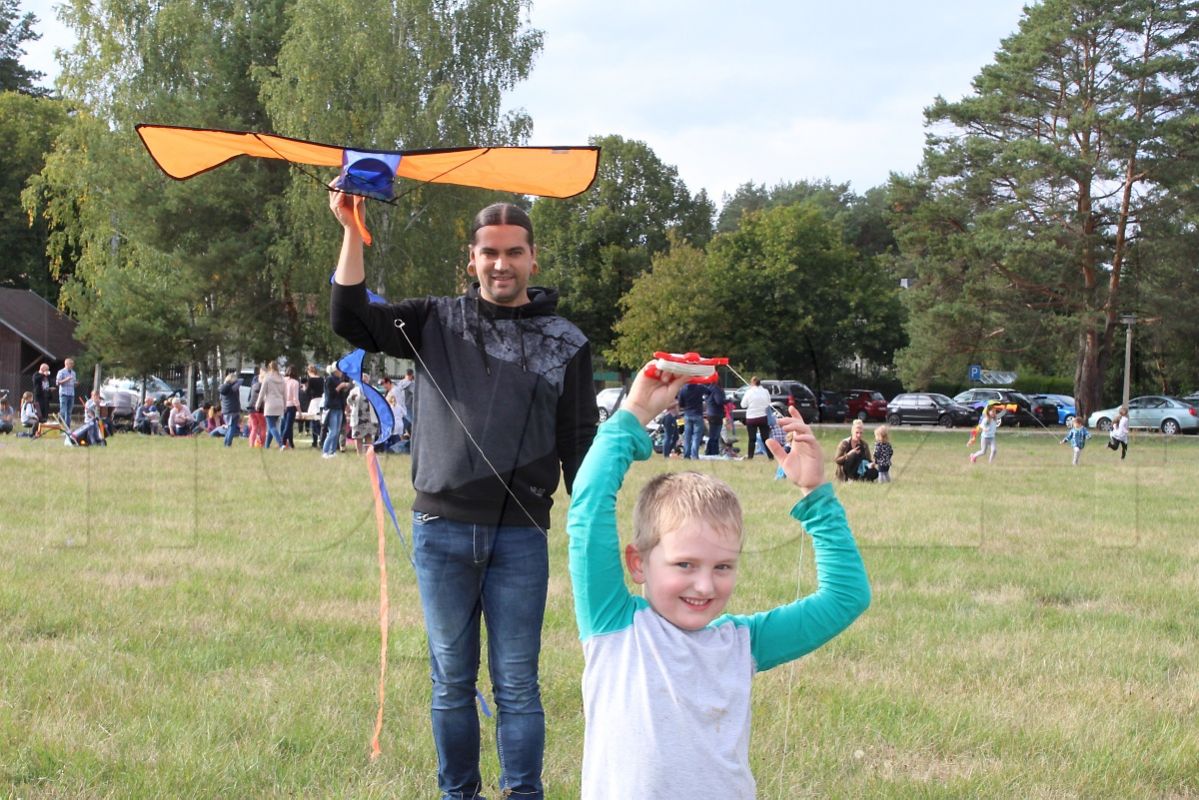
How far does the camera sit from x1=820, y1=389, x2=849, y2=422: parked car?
41.5 m

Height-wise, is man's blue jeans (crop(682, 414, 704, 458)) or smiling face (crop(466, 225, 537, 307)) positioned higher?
smiling face (crop(466, 225, 537, 307))

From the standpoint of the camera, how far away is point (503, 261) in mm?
3104

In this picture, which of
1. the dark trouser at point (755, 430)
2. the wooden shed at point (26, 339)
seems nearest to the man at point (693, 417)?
the dark trouser at point (755, 430)

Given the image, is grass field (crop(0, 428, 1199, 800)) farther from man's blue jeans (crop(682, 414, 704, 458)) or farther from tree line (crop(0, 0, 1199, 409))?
tree line (crop(0, 0, 1199, 409))

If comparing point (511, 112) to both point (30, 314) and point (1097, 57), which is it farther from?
point (30, 314)

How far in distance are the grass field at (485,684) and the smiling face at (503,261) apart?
5.69 ft

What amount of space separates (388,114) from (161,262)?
9.34m

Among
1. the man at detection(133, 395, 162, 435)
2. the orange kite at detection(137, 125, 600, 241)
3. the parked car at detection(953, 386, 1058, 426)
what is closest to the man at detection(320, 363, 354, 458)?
the man at detection(133, 395, 162, 435)

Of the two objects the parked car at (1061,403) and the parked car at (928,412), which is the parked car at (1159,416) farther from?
the parked car at (928,412)

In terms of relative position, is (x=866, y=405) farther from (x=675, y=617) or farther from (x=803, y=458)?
(x=675, y=617)

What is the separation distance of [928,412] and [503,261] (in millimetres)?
36851

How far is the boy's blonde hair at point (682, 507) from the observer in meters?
2.08

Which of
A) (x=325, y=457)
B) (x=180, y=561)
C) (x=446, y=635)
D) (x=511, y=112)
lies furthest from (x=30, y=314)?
(x=446, y=635)

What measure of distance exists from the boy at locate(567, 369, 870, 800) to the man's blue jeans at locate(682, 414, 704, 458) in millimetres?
16494
